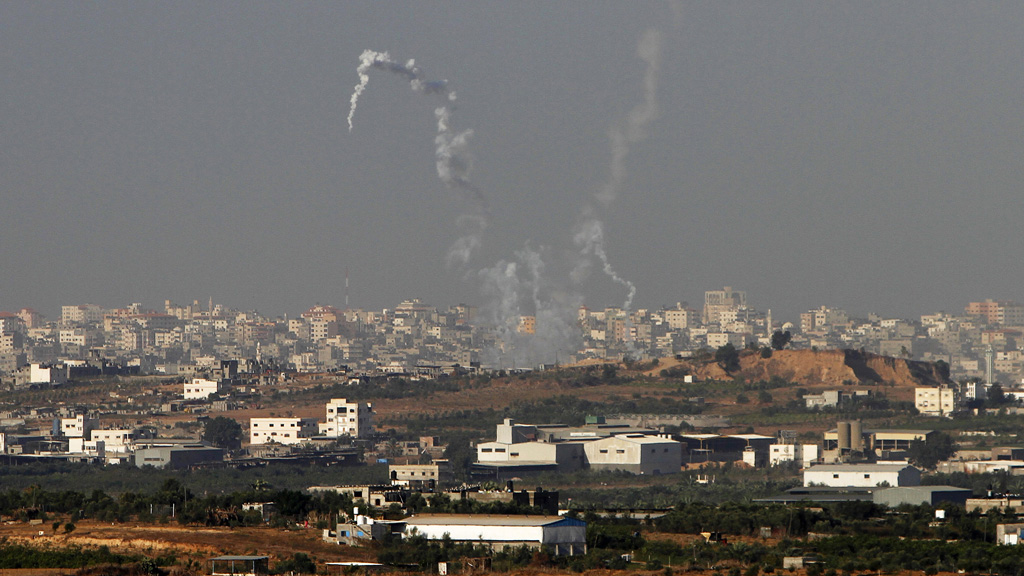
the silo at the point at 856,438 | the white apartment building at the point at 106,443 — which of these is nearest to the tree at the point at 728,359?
the silo at the point at 856,438

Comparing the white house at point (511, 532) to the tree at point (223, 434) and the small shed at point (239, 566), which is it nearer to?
the small shed at point (239, 566)

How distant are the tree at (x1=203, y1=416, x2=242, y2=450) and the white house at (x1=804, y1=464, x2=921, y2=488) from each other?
38.0 meters

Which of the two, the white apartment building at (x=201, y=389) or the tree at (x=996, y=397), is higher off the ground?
the white apartment building at (x=201, y=389)

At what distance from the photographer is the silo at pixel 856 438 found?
9819 cm

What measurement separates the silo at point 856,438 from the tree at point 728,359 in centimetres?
3175

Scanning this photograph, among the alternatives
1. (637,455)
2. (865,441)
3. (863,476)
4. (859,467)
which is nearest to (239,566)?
(863,476)

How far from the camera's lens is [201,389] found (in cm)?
13288

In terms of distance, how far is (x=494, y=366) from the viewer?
195 m

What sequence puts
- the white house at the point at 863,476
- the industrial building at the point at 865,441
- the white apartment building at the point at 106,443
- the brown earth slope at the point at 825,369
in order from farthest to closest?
1. the brown earth slope at the point at 825,369
2. the white apartment building at the point at 106,443
3. the industrial building at the point at 865,441
4. the white house at the point at 863,476

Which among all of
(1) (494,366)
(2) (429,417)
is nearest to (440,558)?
(2) (429,417)

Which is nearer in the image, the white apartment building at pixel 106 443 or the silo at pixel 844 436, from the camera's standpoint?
the silo at pixel 844 436

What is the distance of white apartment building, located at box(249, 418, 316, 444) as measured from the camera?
112625mm

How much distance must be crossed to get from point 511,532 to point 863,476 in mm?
36798

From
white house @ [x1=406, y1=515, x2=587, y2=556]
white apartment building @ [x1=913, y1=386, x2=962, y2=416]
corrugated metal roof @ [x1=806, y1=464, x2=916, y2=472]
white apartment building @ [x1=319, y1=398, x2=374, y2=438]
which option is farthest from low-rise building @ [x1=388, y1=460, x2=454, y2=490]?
white house @ [x1=406, y1=515, x2=587, y2=556]
